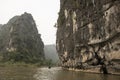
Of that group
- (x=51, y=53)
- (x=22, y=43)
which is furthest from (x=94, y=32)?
(x=51, y=53)

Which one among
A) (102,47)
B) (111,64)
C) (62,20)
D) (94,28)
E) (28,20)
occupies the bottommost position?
(111,64)

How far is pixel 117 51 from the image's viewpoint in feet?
85.6

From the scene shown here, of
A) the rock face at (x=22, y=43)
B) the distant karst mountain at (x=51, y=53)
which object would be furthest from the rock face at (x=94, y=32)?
the distant karst mountain at (x=51, y=53)

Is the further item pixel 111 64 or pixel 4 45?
pixel 4 45

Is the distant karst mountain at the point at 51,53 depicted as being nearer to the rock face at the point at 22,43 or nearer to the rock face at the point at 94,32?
the rock face at the point at 22,43

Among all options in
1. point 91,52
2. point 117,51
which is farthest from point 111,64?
point 91,52

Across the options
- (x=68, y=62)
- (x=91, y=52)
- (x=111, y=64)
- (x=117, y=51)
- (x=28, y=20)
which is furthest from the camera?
(x=28, y=20)

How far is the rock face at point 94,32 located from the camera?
2641 centimetres

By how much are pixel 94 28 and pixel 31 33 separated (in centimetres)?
7253

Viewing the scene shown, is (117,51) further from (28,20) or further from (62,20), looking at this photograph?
(28,20)

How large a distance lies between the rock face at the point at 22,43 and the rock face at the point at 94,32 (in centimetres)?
4046

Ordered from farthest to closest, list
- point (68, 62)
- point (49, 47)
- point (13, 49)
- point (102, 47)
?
point (49, 47) < point (13, 49) < point (68, 62) < point (102, 47)

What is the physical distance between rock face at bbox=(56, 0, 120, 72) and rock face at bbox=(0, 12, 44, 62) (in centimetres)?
4046

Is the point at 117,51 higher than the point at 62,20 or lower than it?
lower
